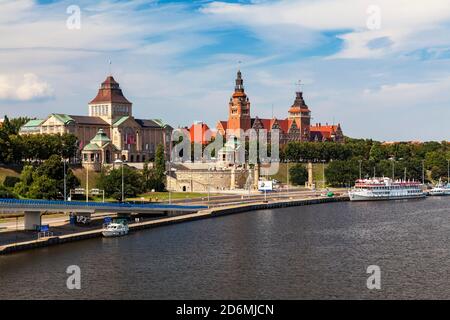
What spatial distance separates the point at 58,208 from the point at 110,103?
103 meters

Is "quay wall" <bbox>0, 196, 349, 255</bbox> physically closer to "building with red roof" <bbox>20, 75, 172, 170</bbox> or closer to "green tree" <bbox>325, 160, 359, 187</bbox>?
"green tree" <bbox>325, 160, 359, 187</bbox>

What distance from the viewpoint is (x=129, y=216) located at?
300 ft

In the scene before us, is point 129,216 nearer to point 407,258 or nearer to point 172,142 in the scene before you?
point 407,258

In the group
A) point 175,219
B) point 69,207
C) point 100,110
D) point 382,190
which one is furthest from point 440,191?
point 69,207

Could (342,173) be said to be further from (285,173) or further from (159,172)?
(159,172)

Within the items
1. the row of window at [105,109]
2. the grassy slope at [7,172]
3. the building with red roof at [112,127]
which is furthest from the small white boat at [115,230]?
the row of window at [105,109]

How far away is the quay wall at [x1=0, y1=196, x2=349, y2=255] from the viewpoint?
6334 centimetres

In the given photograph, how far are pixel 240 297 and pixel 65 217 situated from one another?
42.8m

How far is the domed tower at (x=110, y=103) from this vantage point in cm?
17400

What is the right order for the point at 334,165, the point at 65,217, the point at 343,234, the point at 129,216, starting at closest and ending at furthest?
the point at 343,234
the point at 65,217
the point at 129,216
the point at 334,165

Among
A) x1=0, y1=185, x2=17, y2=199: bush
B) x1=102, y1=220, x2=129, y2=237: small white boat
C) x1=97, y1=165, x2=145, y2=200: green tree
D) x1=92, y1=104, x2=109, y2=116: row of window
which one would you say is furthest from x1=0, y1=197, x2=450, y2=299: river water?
x1=92, y1=104, x2=109, y2=116: row of window

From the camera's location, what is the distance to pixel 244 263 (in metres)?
59.3

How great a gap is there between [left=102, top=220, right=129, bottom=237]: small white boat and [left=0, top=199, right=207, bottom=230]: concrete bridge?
469cm
